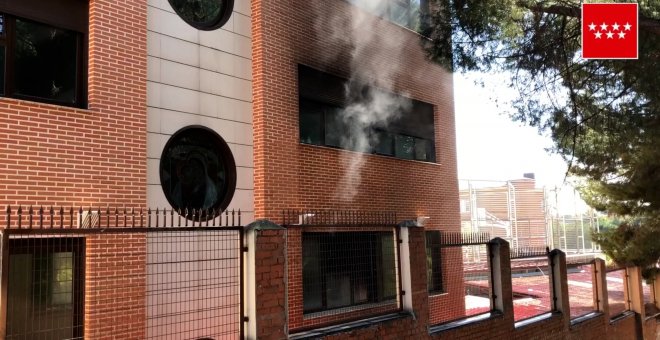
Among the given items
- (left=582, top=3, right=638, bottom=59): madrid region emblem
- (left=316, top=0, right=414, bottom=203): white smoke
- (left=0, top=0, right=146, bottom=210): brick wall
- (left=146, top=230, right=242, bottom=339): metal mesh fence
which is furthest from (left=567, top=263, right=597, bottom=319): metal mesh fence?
(left=0, top=0, right=146, bottom=210): brick wall

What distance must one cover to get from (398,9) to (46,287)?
897 cm

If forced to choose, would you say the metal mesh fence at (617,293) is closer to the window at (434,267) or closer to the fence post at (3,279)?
the window at (434,267)

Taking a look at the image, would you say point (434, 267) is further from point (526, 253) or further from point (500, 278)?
point (526, 253)

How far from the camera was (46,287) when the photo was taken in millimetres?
6207

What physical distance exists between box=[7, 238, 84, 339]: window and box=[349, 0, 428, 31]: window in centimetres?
729

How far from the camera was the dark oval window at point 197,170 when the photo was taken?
791 centimetres

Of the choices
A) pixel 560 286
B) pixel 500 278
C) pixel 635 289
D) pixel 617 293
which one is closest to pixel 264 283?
pixel 500 278

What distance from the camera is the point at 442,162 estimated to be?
13047 mm

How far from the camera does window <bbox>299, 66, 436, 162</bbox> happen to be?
9961 millimetres

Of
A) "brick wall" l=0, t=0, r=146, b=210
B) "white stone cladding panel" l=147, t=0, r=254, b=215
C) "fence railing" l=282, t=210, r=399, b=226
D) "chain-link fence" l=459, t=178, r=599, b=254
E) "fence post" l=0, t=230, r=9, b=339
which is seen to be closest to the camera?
"fence post" l=0, t=230, r=9, b=339

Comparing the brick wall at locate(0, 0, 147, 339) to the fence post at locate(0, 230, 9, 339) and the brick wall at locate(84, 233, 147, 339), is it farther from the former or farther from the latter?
the fence post at locate(0, 230, 9, 339)

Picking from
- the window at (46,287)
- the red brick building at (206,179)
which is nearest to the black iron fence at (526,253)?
the red brick building at (206,179)

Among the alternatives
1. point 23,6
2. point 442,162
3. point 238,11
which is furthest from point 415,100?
point 23,6

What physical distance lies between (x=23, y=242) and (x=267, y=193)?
140 inches
